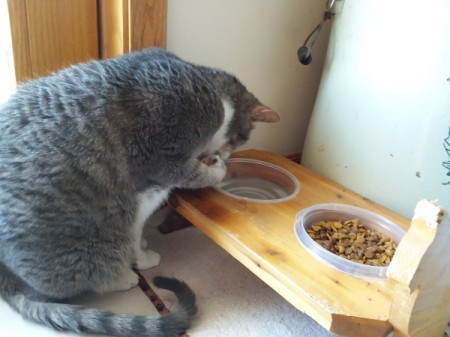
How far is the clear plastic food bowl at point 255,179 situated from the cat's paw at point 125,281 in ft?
1.28

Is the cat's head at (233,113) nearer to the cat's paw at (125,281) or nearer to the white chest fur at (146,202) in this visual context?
the white chest fur at (146,202)

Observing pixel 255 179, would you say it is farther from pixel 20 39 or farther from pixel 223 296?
pixel 20 39

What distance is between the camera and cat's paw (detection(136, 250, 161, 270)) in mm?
1138

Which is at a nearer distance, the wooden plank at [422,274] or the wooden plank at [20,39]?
the wooden plank at [422,274]

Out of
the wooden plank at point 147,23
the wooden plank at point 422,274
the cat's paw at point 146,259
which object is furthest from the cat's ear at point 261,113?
the wooden plank at point 422,274

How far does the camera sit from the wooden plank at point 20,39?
1.01m

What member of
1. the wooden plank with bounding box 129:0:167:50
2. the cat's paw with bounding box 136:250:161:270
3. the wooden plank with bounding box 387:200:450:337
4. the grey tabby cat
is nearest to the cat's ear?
the grey tabby cat

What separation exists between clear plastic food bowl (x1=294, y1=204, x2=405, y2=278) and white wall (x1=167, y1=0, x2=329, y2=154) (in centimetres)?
54

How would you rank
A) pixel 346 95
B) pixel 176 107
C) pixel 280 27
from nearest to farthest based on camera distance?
pixel 176 107 → pixel 346 95 → pixel 280 27

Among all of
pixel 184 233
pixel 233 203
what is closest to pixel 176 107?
pixel 233 203

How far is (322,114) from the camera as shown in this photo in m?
1.33

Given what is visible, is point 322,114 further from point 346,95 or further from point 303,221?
point 303,221

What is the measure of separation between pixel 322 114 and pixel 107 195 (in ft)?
2.47

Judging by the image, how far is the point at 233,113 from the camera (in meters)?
1.14
